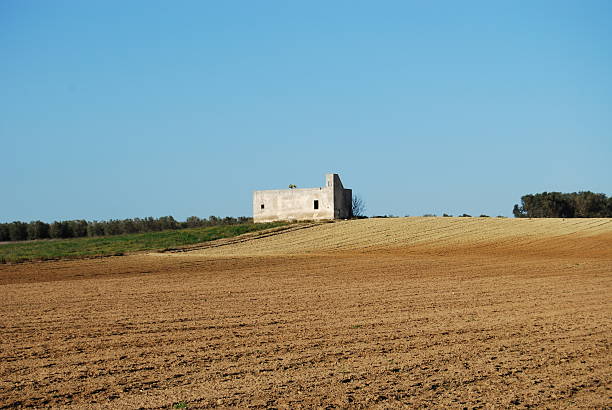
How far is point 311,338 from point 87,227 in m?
71.1

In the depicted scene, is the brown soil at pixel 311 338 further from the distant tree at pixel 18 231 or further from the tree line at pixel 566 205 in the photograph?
the tree line at pixel 566 205

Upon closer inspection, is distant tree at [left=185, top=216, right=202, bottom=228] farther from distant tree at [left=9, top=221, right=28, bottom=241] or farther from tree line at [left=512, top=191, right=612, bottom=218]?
tree line at [left=512, top=191, right=612, bottom=218]

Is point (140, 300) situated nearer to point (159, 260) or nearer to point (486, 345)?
point (486, 345)

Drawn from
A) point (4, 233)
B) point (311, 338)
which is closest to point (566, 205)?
point (4, 233)

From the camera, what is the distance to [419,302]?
16375 millimetres

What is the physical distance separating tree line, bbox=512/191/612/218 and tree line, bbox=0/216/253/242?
116 feet

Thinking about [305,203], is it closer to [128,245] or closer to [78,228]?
[128,245]

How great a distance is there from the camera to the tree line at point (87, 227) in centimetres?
7600

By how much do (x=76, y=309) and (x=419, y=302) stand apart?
→ 24.4 ft

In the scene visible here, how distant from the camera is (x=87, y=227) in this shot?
7869 cm

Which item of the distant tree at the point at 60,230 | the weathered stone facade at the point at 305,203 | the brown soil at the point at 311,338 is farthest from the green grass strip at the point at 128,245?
the distant tree at the point at 60,230

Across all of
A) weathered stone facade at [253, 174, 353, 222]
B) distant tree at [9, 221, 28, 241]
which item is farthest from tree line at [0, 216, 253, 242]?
weathered stone facade at [253, 174, 353, 222]

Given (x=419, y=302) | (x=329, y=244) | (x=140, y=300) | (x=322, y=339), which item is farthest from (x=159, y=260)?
(x=322, y=339)

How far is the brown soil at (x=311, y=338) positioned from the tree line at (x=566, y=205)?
6157cm
